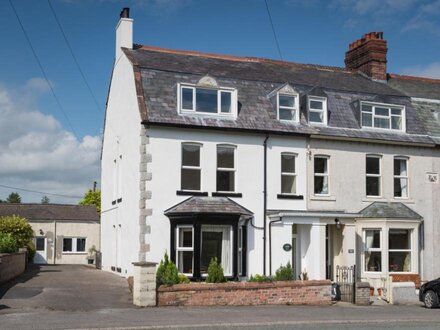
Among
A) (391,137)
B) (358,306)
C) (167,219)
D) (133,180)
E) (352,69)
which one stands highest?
(352,69)

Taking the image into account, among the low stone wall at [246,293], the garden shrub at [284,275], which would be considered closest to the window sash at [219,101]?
the garden shrub at [284,275]

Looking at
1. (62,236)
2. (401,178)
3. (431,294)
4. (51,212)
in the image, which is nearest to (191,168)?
(401,178)

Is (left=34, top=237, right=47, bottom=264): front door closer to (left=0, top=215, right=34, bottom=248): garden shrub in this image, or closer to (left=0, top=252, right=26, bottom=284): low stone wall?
(left=0, top=215, right=34, bottom=248): garden shrub

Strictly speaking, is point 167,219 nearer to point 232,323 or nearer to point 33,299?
point 33,299

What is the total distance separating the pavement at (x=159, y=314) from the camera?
16.6 m

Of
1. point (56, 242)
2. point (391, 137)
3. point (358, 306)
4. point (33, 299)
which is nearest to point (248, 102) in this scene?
point (391, 137)

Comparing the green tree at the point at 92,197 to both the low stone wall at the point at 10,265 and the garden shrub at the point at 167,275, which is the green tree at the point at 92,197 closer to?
the low stone wall at the point at 10,265

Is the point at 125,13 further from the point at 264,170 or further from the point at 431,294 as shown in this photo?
the point at 431,294

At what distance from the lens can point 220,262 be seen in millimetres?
25609

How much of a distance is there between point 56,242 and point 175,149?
Result: 25.7 metres

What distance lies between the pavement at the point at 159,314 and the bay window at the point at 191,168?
16.9 feet

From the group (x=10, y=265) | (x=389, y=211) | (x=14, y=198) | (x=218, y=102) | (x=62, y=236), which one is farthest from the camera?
(x=14, y=198)

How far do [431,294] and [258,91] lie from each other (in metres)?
11.4

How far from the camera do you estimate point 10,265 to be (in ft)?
85.1
